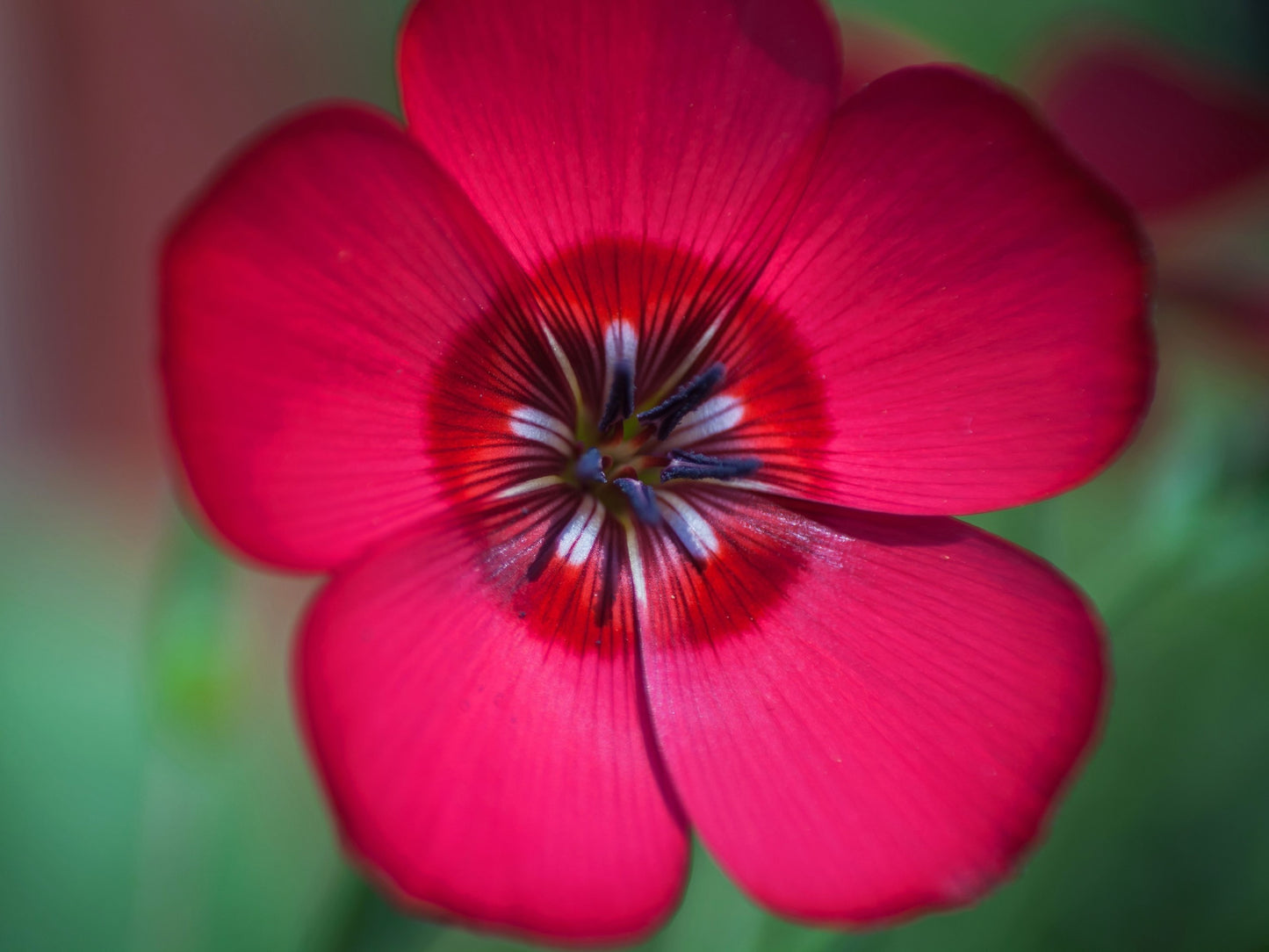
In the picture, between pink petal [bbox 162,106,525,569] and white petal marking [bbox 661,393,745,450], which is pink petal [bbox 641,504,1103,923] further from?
pink petal [bbox 162,106,525,569]

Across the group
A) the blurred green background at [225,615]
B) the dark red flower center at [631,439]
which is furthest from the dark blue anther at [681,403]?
the blurred green background at [225,615]

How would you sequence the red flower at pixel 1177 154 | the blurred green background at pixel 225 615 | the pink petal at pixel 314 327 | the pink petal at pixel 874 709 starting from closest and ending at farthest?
the pink petal at pixel 314 327
the pink petal at pixel 874 709
the blurred green background at pixel 225 615
the red flower at pixel 1177 154

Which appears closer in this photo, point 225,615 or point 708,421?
point 708,421

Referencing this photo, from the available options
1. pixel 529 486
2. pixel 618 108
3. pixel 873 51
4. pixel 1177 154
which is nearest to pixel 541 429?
pixel 529 486

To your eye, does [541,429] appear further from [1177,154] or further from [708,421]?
[1177,154]

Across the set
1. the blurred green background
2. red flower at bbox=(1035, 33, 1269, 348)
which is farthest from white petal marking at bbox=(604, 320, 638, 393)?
red flower at bbox=(1035, 33, 1269, 348)

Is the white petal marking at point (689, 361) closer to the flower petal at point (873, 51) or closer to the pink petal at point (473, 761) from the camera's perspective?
the pink petal at point (473, 761)

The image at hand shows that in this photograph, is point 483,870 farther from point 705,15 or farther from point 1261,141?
point 1261,141
